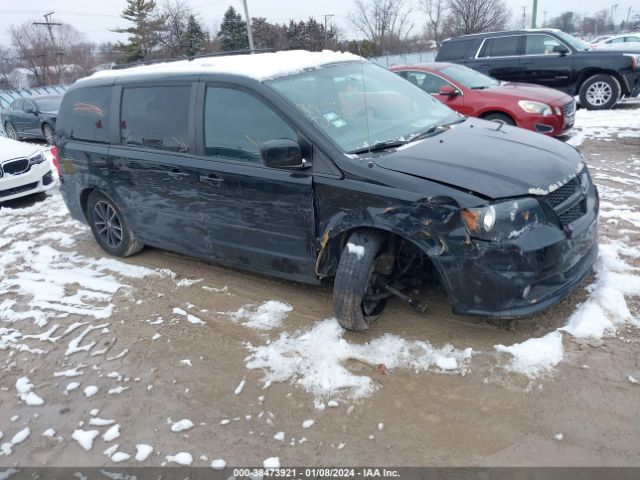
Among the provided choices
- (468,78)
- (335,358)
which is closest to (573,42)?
(468,78)

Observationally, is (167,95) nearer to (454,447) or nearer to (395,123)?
(395,123)

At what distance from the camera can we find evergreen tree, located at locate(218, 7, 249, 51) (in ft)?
141

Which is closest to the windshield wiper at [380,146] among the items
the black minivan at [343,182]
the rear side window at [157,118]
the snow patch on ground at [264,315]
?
the black minivan at [343,182]

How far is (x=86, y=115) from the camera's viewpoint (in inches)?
Answer: 196

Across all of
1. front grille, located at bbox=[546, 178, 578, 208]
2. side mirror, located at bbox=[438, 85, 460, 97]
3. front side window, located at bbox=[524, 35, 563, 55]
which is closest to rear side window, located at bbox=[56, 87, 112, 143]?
front grille, located at bbox=[546, 178, 578, 208]

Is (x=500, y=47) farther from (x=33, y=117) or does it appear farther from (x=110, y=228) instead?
(x=33, y=117)

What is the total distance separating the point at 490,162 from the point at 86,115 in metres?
3.93

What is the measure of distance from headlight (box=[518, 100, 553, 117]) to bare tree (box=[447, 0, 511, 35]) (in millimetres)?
25860

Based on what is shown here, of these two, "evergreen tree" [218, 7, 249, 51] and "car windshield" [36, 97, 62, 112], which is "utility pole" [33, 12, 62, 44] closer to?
"evergreen tree" [218, 7, 249, 51]

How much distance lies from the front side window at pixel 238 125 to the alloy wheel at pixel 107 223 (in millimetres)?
1815

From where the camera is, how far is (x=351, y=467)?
2.52 metres

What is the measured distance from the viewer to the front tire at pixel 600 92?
10734mm

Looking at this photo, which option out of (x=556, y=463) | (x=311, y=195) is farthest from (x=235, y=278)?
(x=556, y=463)

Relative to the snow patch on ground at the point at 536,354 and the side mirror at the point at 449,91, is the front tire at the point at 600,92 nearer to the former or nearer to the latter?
the side mirror at the point at 449,91
